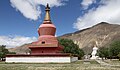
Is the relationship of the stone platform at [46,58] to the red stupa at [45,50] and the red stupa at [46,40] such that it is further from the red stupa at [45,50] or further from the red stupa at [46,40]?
the red stupa at [46,40]

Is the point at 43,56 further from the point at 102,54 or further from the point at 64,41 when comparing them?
→ the point at 102,54

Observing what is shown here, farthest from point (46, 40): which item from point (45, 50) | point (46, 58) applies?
point (46, 58)

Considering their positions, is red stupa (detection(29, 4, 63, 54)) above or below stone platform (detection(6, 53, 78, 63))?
above

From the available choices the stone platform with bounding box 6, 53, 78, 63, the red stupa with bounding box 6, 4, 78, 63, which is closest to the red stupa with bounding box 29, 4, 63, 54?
the red stupa with bounding box 6, 4, 78, 63

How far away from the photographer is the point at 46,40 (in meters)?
50.5

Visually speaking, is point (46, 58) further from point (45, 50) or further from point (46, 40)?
point (46, 40)

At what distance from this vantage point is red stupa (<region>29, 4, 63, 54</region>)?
48.3 metres

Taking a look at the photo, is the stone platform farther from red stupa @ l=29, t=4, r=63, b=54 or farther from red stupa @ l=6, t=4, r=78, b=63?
red stupa @ l=29, t=4, r=63, b=54

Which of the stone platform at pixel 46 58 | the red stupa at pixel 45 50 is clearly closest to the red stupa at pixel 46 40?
the red stupa at pixel 45 50

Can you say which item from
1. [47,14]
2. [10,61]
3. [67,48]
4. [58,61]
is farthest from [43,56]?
[67,48]

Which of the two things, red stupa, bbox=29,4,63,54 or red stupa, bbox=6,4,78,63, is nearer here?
red stupa, bbox=6,4,78,63

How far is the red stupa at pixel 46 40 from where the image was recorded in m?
48.3

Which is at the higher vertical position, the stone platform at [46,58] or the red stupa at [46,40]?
the red stupa at [46,40]

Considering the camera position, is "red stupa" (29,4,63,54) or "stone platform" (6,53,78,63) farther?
"red stupa" (29,4,63,54)
